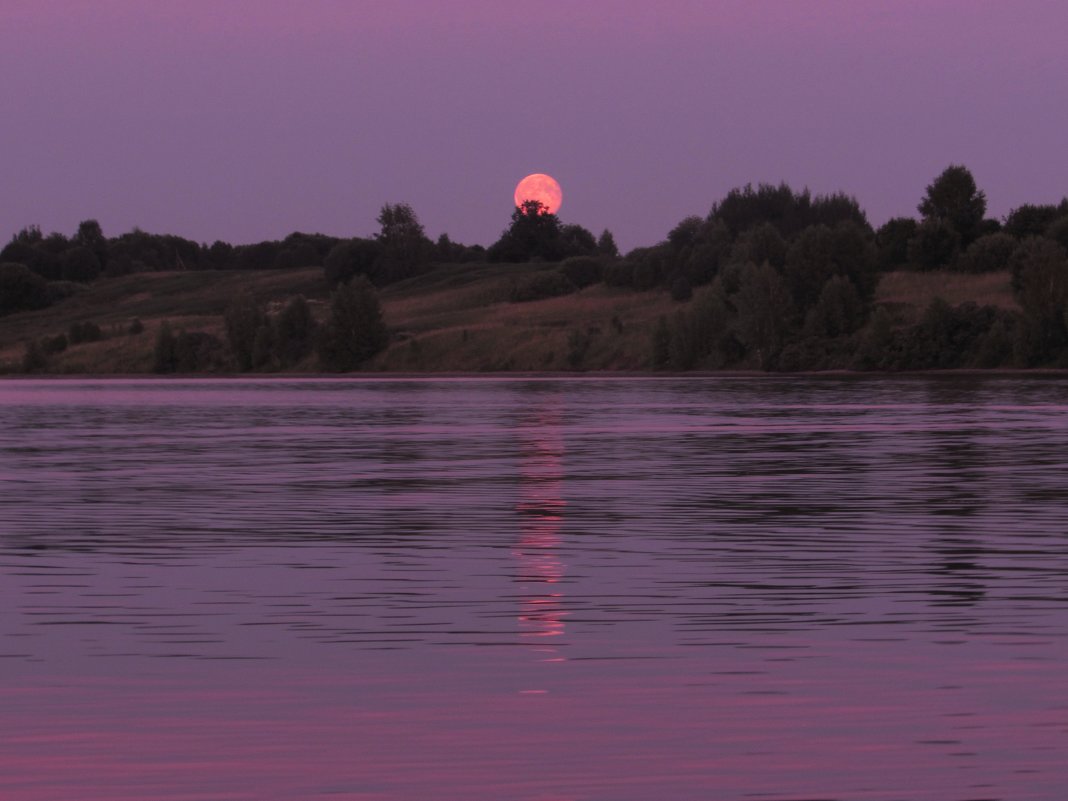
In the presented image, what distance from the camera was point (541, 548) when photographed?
2195 centimetres

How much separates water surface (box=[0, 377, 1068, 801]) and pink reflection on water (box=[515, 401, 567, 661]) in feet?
0.21

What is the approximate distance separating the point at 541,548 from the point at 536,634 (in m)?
6.83

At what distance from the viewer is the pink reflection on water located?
15516mm

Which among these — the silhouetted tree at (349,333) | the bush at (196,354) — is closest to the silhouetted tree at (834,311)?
the silhouetted tree at (349,333)

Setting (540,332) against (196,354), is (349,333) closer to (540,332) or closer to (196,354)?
(540,332)

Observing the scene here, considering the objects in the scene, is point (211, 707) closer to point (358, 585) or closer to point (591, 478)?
point (358, 585)

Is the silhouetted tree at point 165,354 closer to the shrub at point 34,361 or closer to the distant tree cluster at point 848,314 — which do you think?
the shrub at point 34,361

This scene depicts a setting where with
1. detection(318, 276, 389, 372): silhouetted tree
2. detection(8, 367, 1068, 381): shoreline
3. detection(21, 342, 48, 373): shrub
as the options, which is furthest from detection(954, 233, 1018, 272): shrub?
detection(21, 342, 48, 373): shrub

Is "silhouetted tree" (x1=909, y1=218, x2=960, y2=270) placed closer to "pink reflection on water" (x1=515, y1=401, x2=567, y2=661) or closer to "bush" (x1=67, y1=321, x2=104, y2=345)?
"bush" (x1=67, y1=321, x2=104, y2=345)

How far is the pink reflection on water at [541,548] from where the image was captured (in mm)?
Answer: 15516

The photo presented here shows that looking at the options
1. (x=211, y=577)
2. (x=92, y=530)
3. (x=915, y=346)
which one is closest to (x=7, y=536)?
(x=92, y=530)

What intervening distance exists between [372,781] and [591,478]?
24.3m

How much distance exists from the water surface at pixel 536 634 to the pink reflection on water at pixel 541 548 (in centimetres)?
6

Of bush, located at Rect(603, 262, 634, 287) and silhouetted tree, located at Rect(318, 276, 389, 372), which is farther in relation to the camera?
bush, located at Rect(603, 262, 634, 287)
